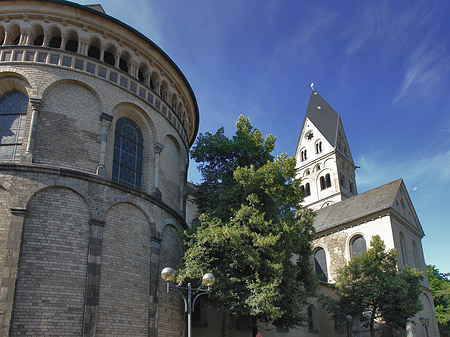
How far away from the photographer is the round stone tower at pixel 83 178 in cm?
1291

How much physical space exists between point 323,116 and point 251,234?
171ft

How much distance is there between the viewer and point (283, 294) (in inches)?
623

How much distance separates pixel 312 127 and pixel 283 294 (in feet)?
167

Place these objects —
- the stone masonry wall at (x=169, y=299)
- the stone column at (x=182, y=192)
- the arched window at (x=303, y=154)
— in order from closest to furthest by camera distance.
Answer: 1. the stone masonry wall at (x=169, y=299)
2. the stone column at (x=182, y=192)
3. the arched window at (x=303, y=154)

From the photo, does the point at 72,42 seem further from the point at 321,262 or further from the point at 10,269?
the point at 321,262

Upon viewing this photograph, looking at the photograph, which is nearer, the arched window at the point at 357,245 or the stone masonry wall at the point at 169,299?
the stone masonry wall at the point at 169,299

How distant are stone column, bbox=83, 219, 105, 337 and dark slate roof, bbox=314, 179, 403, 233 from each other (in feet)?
84.4

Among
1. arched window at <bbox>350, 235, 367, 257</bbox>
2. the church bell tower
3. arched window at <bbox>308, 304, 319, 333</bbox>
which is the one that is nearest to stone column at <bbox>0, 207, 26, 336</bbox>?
arched window at <bbox>308, 304, 319, 333</bbox>

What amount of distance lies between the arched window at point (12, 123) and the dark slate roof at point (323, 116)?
164 feet

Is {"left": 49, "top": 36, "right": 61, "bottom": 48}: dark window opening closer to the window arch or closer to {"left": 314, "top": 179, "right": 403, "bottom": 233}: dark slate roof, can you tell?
the window arch

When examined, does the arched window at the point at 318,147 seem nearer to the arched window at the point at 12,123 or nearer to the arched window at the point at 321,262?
the arched window at the point at 321,262

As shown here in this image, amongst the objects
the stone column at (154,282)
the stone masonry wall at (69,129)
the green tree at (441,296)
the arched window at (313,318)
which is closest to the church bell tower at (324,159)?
the green tree at (441,296)

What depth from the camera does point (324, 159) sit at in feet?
198

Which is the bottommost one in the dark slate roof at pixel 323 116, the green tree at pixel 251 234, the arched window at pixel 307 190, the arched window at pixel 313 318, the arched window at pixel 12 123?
the arched window at pixel 313 318
